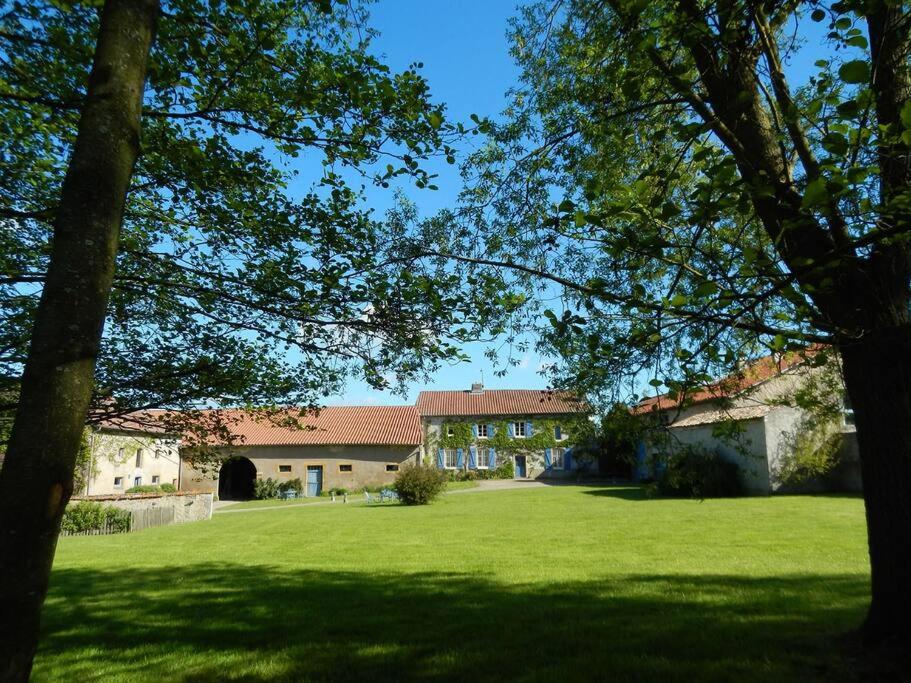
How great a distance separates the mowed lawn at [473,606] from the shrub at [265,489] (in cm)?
2483

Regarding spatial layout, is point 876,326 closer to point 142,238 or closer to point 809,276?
point 809,276

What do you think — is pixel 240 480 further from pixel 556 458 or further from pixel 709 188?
pixel 709 188

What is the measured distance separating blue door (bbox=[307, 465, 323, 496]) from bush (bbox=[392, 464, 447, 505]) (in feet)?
47.1

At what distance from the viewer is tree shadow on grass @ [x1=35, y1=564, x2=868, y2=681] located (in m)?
5.09

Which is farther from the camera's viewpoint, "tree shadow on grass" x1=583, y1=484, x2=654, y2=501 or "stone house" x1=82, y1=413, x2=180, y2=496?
"stone house" x1=82, y1=413, x2=180, y2=496

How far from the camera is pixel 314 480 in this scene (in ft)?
133

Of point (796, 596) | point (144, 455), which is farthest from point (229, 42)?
point (144, 455)

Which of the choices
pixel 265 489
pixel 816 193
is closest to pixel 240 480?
pixel 265 489

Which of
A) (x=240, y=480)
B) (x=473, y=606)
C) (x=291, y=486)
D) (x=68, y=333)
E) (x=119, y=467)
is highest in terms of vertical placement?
(x=68, y=333)

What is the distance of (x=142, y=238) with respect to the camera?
6863 mm

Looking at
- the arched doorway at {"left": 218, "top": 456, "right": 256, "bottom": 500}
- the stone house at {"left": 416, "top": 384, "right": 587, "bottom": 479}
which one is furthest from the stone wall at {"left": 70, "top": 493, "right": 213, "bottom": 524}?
the stone house at {"left": 416, "top": 384, "right": 587, "bottom": 479}

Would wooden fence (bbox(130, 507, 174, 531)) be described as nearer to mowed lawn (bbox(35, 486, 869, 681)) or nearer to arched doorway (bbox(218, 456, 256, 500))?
mowed lawn (bbox(35, 486, 869, 681))

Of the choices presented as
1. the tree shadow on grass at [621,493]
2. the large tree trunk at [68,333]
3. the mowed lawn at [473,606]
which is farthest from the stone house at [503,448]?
the large tree trunk at [68,333]

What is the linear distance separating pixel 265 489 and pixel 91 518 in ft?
67.3
